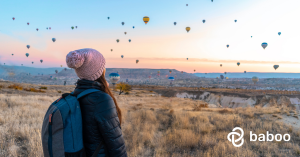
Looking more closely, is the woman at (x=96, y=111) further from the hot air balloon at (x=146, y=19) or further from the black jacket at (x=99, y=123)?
the hot air balloon at (x=146, y=19)

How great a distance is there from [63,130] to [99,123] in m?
0.33

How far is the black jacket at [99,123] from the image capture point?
69.3 inches

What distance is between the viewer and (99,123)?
177 centimetres

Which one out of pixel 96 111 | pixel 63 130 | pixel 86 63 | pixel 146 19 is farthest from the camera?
pixel 146 19

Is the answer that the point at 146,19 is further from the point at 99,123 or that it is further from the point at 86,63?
the point at 99,123

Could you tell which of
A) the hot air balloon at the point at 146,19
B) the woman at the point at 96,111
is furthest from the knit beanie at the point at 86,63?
the hot air balloon at the point at 146,19

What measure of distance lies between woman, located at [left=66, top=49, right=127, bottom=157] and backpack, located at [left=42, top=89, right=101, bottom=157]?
13 cm

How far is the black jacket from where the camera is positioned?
69.3 inches

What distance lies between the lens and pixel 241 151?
558 cm

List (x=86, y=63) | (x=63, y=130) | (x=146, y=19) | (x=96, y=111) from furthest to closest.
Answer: (x=146, y=19) → (x=86, y=63) → (x=96, y=111) → (x=63, y=130)

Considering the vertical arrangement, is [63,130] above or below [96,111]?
below

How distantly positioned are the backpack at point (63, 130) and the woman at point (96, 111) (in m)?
0.13

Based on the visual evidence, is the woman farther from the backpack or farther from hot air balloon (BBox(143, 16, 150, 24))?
hot air balloon (BBox(143, 16, 150, 24))

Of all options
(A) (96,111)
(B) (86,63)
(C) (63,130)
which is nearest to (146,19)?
(B) (86,63)
